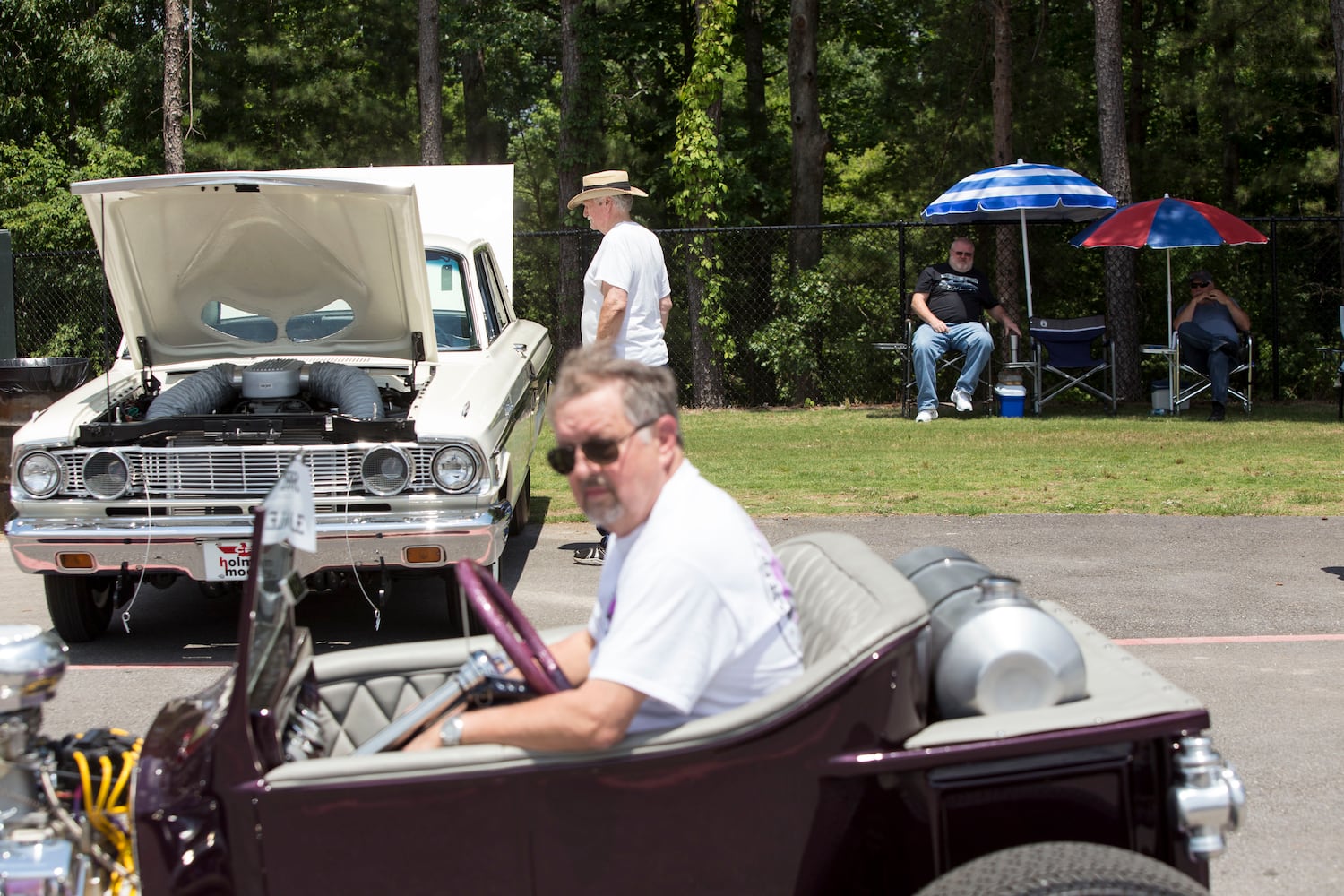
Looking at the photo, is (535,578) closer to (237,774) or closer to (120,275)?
(120,275)

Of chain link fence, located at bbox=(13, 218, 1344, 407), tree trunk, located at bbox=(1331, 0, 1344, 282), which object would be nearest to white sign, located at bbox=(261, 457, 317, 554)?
chain link fence, located at bbox=(13, 218, 1344, 407)

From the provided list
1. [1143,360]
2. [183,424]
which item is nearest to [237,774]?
[183,424]

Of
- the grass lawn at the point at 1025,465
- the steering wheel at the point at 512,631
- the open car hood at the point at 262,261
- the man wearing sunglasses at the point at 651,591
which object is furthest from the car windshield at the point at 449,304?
the man wearing sunglasses at the point at 651,591

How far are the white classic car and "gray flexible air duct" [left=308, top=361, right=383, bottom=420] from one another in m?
0.01

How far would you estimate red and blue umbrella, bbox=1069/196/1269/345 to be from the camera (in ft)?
45.6

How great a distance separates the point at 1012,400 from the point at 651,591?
12346mm

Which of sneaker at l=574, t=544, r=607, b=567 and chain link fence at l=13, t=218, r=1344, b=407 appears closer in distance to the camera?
sneaker at l=574, t=544, r=607, b=567

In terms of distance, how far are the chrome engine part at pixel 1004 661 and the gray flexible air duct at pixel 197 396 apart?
4370 millimetres

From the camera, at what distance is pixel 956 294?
14273 mm

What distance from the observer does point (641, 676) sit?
96.9 inches

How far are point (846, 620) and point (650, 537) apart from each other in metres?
0.45

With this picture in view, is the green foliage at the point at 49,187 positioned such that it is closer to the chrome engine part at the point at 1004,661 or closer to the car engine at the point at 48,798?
the car engine at the point at 48,798

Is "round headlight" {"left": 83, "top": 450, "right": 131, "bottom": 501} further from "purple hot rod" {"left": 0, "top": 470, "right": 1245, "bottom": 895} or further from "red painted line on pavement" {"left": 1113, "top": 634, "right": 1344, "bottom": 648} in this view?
"red painted line on pavement" {"left": 1113, "top": 634, "right": 1344, "bottom": 648}

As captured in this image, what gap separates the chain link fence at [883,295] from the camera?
17.5 m
